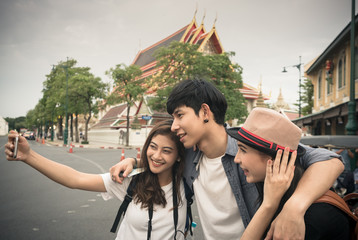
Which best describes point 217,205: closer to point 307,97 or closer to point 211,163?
point 211,163

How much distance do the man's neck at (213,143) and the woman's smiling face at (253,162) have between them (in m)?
0.58

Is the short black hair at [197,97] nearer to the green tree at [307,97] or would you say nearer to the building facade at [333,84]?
the building facade at [333,84]

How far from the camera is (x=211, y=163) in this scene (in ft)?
7.32

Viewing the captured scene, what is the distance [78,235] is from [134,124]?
28.3 meters

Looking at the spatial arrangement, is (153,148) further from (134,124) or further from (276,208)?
(134,124)

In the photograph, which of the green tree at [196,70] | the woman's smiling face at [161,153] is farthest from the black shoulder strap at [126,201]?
the green tree at [196,70]

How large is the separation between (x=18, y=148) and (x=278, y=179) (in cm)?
167

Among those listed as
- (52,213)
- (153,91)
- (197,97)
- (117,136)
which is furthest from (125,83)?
(197,97)

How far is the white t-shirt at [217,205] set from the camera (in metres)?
2.07

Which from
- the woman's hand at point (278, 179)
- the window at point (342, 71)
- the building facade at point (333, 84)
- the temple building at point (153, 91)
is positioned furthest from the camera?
the temple building at point (153, 91)

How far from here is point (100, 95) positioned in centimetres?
3219

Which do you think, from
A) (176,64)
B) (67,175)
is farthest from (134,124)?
(67,175)

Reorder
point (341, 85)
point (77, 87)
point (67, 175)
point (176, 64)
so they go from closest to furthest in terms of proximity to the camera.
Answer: point (67, 175) → point (341, 85) → point (176, 64) → point (77, 87)

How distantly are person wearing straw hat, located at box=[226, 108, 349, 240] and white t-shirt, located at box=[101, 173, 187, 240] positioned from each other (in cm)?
75
